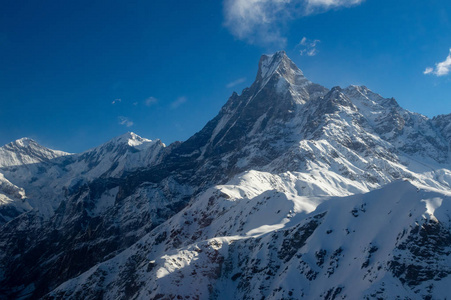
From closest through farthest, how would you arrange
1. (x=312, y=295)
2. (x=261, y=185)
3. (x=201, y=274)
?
(x=312, y=295), (x=201, y=274), (x=261, y=185)

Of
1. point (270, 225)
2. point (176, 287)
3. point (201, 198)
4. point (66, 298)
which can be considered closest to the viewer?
point (176, 287)

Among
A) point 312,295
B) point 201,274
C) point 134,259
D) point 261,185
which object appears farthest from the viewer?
point 261,185

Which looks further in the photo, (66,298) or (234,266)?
(66,298)

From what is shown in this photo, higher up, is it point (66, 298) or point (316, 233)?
point (316, 233)

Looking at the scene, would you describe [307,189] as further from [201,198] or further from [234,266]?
[234,266]

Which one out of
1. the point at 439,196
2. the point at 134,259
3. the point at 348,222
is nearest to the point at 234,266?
the point at 348,222

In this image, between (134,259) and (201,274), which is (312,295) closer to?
(201,274)

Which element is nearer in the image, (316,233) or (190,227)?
(316,233)

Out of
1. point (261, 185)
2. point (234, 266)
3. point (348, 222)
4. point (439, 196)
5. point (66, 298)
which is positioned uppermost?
point (261, 185)

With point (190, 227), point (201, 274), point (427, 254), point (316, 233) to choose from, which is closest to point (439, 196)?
point (427, 254)
